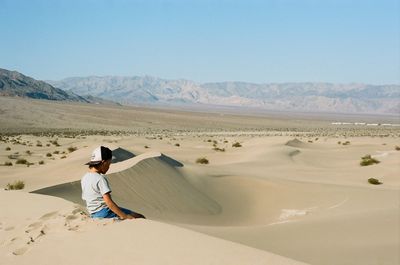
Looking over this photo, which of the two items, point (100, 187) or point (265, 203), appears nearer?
point (100, 187)

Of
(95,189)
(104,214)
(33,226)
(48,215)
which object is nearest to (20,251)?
(33,226)

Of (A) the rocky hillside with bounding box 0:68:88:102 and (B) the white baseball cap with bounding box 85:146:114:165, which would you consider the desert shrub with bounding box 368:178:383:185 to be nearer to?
(B) the white baseball cap with bounding box 85:146:114:165

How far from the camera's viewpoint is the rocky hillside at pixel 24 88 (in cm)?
14066

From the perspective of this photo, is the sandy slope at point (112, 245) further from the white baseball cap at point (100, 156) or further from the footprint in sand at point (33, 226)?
the white baseball cap at point (100, 156)

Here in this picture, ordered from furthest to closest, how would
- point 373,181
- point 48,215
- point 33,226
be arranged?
point 373,181 → point 48,215 → point 33,226

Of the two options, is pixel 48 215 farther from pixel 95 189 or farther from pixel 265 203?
pixel 265 203

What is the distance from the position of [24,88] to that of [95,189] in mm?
150252

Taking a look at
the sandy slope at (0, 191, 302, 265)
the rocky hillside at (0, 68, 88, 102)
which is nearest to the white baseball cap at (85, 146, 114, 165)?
the sandy slope at (0, 191, 302, 265)

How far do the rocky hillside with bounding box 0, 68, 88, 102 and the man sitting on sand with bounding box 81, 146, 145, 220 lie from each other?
5248 inches

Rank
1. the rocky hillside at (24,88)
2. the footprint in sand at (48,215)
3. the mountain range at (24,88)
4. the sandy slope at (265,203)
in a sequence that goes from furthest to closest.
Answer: the rocky hillside at (24,88) → the mountain range at (24,88) → the sandy slope at (265,203) → the footprint in sand at (48,215)

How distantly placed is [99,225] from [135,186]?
294 inches

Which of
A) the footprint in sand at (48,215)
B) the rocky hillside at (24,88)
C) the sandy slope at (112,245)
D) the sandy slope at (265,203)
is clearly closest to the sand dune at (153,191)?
the sandy slope at (265,203)

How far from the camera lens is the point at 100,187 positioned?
644 cm

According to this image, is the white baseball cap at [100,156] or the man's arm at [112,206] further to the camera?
the white baseball cap at [100,156]
